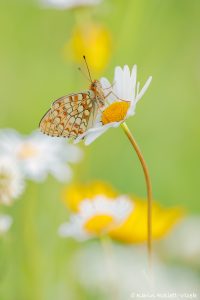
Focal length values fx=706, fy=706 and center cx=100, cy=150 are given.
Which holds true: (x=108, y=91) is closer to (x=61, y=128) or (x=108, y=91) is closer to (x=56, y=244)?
(x=61, y=128)

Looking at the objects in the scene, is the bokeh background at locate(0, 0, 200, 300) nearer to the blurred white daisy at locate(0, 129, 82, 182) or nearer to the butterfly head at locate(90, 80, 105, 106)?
the blurred white daisy at locate(0, 129, 82, 182)

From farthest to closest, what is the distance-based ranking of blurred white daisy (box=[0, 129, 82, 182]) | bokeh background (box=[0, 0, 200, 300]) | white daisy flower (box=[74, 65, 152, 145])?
blurred white daisy (box=[0, 129, 82, 182]), bokeh background (box=[0, 0, 200, 300]), white daisy flower (box=[74, 65, 152, 145])

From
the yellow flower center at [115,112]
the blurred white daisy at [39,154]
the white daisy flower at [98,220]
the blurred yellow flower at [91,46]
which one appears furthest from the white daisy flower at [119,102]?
the blurred yellow flower at [91,46]

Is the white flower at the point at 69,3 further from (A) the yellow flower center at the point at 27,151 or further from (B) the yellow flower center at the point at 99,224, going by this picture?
(B) the yellow flower center at the point at 99,224

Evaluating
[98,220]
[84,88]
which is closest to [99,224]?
[98,220]

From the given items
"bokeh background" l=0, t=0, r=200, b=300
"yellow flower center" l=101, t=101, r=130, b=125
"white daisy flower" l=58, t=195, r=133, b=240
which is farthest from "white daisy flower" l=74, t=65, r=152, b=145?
"bokeh background" l=0, t=0, r=200, b=300
